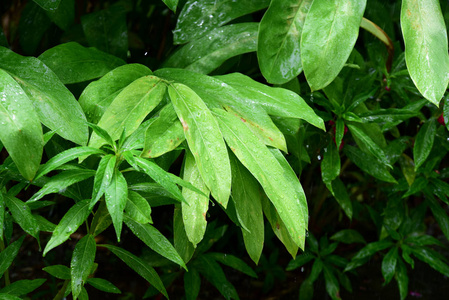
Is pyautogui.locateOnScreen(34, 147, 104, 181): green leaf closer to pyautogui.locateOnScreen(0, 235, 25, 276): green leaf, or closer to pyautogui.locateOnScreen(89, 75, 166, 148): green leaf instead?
pyautogui.locateOnScreen(89, 75, 166, 148): green leaf

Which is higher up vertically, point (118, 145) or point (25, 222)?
point (118, 145)

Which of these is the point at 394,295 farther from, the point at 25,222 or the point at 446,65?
the point at 25,222

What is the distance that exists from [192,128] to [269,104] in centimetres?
21

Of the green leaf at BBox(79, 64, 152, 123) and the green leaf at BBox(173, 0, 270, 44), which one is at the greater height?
the green leaf at BBox(173, 0, 270, 44)

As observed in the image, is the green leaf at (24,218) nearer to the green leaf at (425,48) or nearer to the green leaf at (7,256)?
the green leaf at (7,256)

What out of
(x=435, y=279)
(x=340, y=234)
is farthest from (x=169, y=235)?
(x=435, y=279)

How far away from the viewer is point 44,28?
1.63 metres

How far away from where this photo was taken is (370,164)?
1.44 meters

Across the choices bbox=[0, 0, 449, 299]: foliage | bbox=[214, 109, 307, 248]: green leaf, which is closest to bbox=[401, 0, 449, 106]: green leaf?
bbox=[0, 0, 449, 299]: foliage

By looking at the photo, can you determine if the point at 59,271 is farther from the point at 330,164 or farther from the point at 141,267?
the point at 330,164

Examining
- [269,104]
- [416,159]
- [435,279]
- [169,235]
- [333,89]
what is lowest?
[435,279]

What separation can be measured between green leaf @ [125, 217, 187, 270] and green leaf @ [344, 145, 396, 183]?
74 cm

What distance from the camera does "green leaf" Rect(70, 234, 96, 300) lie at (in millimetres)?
887

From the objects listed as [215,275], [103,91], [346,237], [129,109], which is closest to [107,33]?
[103,91]
